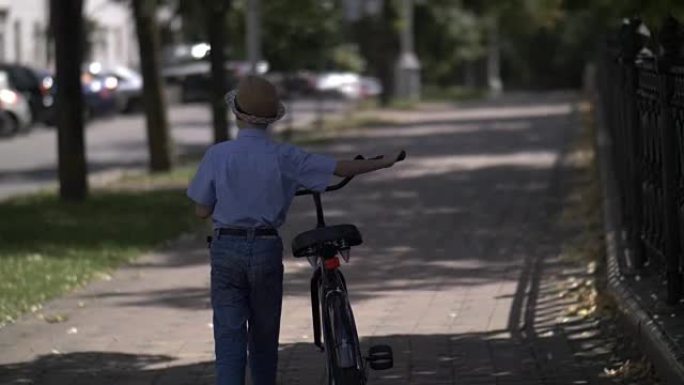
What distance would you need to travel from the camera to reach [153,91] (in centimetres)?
2388

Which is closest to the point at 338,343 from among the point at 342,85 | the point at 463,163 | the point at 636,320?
the point at 636,320

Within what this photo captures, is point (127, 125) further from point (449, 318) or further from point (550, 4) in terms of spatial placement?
point (550, 4)

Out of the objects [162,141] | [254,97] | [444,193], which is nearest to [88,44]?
[162,141]

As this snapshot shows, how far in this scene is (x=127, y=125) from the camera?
43.4 m

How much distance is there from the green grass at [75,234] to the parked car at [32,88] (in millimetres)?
18273

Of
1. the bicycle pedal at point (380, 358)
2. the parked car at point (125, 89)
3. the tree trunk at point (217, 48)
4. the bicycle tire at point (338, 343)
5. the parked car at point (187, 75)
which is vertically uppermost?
the bicycle tire at point (338, 343)

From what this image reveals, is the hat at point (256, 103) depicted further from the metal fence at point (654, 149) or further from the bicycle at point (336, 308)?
the metal fence at point (654, 149)

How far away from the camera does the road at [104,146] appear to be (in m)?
26.7

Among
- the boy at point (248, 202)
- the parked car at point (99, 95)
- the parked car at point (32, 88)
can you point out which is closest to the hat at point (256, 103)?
the boy at point (248, 202)

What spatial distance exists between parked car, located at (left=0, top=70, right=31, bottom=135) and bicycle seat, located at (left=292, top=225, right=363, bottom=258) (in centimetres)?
3129

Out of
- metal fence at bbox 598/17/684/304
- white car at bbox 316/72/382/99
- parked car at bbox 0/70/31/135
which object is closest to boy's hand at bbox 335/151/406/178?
metal fence at bbox 598/17/684/304

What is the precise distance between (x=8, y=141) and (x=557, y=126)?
11740 millimetres

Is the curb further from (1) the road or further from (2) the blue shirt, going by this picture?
(1) the road

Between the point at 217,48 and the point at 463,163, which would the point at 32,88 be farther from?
the point at 463,163
